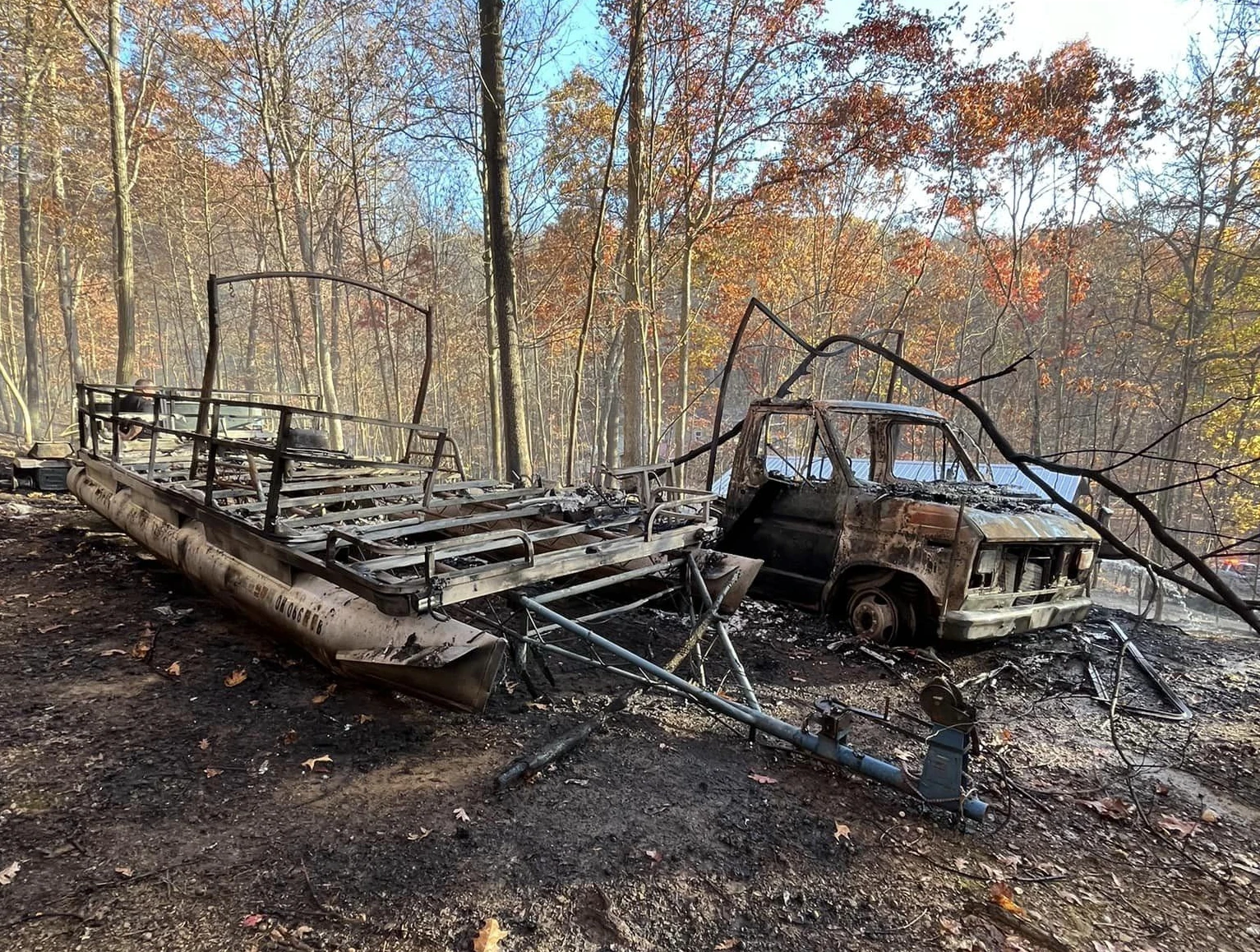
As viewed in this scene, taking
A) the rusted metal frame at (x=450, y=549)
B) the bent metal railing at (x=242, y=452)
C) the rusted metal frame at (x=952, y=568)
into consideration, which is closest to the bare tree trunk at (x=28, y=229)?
the bent metal railing at (x=242, y=452)

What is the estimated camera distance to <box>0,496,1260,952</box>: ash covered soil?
7.61 ft

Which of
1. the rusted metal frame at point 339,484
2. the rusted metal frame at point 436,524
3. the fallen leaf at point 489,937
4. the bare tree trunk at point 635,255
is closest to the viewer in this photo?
the fallen leaf at point 489,937

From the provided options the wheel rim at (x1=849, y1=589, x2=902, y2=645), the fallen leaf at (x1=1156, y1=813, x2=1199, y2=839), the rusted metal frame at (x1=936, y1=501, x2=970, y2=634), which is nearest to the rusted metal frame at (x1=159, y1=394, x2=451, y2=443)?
the wheel rim at (x1=849, y1=589, x2=902, y2=645)

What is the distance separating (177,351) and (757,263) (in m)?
45.4

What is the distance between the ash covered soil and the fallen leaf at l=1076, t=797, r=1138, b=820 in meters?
0.02

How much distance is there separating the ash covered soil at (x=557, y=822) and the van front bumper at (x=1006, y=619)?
431mm

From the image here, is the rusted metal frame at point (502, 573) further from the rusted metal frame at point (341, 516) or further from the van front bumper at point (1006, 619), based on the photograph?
the van front bumper at point (1006, 619)

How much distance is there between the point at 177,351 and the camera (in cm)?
4462

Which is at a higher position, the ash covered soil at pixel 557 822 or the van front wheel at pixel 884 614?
the van front wheel at pixel 884 614

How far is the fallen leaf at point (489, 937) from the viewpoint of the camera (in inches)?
85.4

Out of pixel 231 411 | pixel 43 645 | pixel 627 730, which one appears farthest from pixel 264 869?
pixel 231 411

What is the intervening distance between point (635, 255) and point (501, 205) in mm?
3370

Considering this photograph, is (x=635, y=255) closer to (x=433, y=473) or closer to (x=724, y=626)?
(x=433, y=473)

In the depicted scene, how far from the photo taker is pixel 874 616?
5387 millimetres
